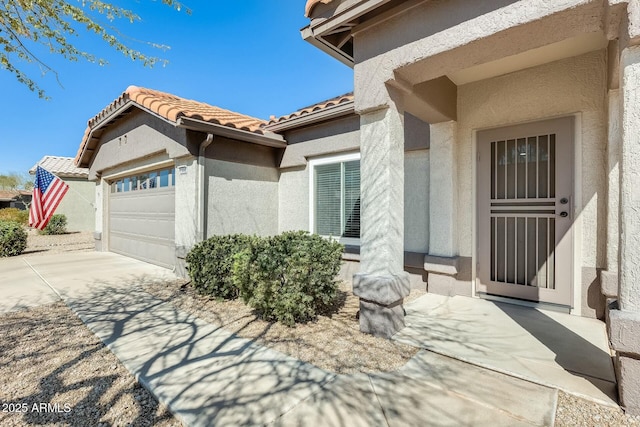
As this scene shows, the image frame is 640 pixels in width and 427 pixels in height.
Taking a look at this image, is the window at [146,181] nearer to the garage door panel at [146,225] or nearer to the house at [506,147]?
the garage door panel at [146,225]

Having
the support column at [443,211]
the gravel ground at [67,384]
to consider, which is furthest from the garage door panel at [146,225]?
the support column at [443,211]

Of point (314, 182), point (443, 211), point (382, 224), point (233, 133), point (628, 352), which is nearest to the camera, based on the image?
point (628, 352)

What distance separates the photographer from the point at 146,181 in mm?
9828

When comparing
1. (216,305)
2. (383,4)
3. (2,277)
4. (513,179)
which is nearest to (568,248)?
(513,179)

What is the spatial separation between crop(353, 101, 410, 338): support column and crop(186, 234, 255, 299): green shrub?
8.49 ft

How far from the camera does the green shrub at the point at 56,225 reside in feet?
60.0

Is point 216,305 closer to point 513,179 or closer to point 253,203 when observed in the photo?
point 253,203

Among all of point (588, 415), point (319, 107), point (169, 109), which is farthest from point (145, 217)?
point (588, 415)

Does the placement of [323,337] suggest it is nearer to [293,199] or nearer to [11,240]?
[293,199]

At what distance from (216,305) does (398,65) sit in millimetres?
4616

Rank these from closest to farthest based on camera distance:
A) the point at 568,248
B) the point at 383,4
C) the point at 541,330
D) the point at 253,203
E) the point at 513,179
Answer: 1. the point at 383,4
2. the point at 541,330
3. the point at 568,248
4. the point at 513,179
5. the point at 253,203

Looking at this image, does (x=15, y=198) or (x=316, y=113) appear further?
(x=15, y=198)

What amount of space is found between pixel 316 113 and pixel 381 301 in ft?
15.9

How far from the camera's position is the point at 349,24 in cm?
405
